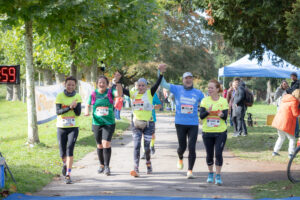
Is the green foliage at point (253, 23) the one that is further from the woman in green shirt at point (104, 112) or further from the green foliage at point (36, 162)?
the green foliage at point (36, 162)

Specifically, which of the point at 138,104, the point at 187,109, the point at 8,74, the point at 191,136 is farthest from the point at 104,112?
the point at 8,74

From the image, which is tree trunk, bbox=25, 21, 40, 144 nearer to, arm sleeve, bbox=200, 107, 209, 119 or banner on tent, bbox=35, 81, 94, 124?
banner on tent, bbox=35, 81, 94, 124

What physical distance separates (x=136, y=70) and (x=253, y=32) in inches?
1188

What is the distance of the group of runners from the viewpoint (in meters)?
7.09

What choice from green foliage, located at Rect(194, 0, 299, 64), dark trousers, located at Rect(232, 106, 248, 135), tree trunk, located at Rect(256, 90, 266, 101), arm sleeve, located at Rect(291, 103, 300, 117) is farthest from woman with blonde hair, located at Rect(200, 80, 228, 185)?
tree trunk, located at Rect(256, 90, 266, 101)

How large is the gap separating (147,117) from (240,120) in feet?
22.6

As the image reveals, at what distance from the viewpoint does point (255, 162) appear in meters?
9.38

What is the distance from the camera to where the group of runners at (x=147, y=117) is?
7090 mm

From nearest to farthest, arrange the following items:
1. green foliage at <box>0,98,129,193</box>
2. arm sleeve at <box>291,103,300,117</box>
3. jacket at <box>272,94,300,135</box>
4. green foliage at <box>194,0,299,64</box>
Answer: green foliage at <box>0,98,129,193</box> < arm sleeve at <box>291,103,300,117</box> < jacket at <box>272,94,300,135</box> < green foliage at <box>194,0,299,64</box>

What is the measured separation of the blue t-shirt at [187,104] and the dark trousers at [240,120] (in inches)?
260

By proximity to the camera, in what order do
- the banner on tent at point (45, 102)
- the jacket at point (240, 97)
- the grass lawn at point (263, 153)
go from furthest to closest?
the jacket at point (240, 97) < the banner on tent at point (45, 102) < the grass lawn at point (263, 153)

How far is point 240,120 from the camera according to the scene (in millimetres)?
14016

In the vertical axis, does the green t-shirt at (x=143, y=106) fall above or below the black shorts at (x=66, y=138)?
above

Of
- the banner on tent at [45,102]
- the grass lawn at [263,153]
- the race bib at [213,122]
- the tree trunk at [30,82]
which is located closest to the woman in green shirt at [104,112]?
the race bib at [213,122]
